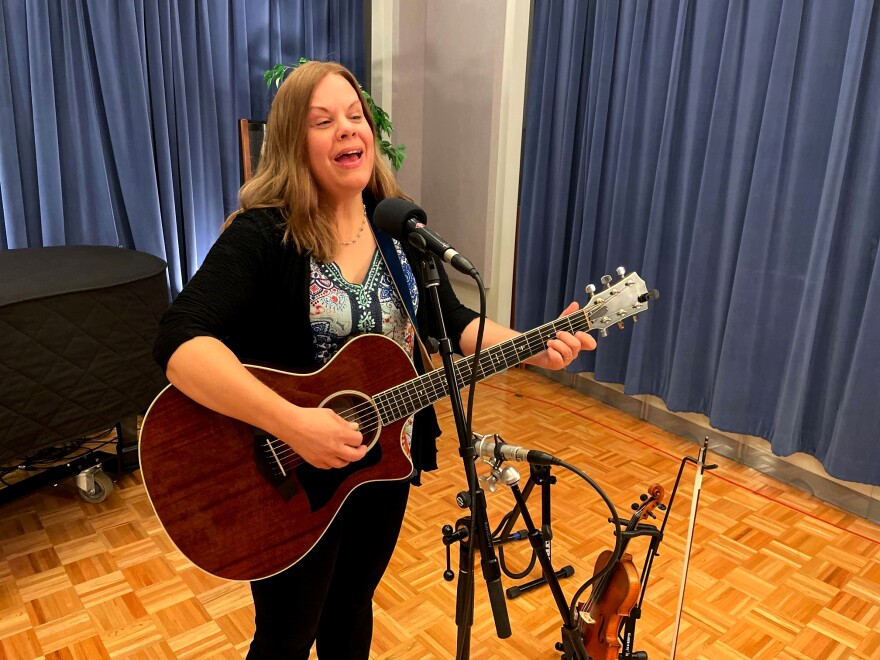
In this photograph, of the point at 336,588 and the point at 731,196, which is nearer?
the point at 336,588

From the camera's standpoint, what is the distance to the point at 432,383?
1.27 meters

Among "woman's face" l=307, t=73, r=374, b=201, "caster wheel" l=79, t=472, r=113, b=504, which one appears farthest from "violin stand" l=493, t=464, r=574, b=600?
"caster wheel" l=79, t=472, r=113, b=504

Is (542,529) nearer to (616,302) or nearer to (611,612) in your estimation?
(611,612)

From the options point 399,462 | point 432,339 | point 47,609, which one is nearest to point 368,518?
point 399,462

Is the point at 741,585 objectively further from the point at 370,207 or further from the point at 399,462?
the point at 370,207

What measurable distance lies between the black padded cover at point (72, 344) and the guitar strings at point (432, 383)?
132 centimetres

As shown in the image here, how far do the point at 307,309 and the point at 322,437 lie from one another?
219 mm

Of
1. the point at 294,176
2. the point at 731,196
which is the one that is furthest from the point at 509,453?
the point at 731,196

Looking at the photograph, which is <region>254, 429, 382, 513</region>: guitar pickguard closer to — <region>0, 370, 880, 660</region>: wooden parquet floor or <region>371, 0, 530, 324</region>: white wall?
<region>0, 370, 880, 660</region>: wooden parquet floor

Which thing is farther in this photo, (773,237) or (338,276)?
(773,237)

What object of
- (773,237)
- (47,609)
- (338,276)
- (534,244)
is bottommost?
(47,609)

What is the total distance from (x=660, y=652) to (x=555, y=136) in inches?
108

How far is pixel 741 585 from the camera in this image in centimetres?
224

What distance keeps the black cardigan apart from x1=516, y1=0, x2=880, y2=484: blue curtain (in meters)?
2.12
